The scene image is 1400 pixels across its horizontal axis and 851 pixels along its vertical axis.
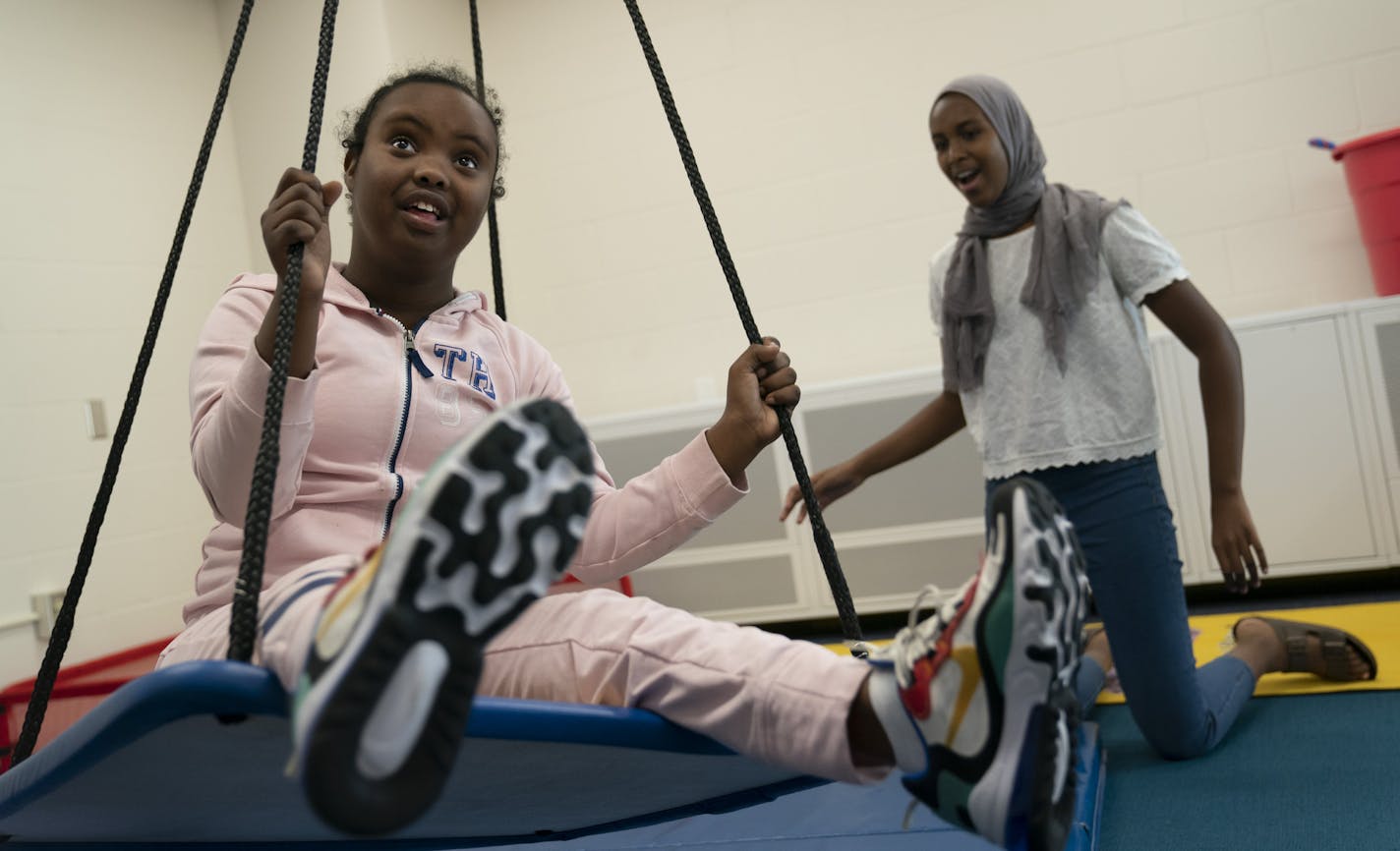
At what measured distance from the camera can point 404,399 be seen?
1.31m

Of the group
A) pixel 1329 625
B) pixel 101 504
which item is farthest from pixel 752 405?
pixel 1329 625

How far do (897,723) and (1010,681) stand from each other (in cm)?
11

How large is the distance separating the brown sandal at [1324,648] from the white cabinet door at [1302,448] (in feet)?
2.45

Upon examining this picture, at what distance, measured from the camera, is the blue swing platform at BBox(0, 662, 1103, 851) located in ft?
2.72

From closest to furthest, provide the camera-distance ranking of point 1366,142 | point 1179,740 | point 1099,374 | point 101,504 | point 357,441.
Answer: point 357,441 < point 101,504 < point 1099,374 < point 1179,740 < point 1366,142

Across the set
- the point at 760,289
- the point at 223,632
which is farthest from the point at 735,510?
the point at 223,632

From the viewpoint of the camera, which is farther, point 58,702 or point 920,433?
point 58,702

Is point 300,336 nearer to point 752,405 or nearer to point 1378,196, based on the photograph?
point 752,405

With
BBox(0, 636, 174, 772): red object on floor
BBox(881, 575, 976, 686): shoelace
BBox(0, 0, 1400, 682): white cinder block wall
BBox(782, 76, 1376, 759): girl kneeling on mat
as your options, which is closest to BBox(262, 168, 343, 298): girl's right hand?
BBox(881, 575, 976, 686): shoelace

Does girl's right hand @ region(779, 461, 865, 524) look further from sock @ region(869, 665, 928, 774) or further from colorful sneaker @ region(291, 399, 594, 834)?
colorful sneaker @ region(291, 399, 594, 834)

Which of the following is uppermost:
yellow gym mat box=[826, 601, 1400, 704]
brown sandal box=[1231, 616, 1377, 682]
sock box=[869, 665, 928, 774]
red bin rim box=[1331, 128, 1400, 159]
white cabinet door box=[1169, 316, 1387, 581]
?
red bin rim box=[1331, 128, 1400, 159]

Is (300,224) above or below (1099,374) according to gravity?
above

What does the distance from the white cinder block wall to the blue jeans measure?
6.40 ft

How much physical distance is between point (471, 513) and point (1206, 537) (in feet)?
10.3
